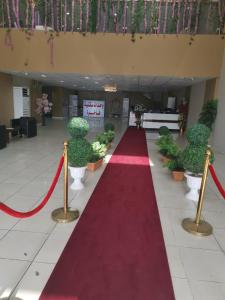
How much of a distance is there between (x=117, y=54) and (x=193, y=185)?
588 cm

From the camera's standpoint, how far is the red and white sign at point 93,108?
21.0 m

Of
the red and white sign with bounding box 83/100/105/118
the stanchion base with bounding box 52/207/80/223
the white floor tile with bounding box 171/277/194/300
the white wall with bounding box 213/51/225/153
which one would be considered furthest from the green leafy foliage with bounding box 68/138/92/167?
the red and white sign with bounding box 83/100/105/118

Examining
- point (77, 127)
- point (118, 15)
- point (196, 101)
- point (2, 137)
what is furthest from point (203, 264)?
point (196, 101)

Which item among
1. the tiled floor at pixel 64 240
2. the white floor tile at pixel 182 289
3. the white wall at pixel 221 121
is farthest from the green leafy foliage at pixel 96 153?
the white wall at pixel 221 121

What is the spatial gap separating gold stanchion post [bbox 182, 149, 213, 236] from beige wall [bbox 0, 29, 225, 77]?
5926 millimetres

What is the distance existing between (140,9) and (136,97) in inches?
513

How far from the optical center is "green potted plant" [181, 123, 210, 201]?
347 centimetres

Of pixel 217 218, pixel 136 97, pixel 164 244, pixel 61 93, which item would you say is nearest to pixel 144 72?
pixel 217 218

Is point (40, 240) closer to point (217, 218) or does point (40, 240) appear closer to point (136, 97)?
point (217, 218)

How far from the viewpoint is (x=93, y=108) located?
69.1 feet

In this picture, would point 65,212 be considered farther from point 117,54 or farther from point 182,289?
point 117,54

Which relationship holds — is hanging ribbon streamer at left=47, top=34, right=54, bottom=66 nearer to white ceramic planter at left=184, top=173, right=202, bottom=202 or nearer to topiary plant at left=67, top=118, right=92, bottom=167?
topiary plant at left=67, top=118, right=92, bottom=167

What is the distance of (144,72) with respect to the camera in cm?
808

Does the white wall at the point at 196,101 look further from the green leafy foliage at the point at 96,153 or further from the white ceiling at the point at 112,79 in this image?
the green leafy foliage at the point at 96,153
